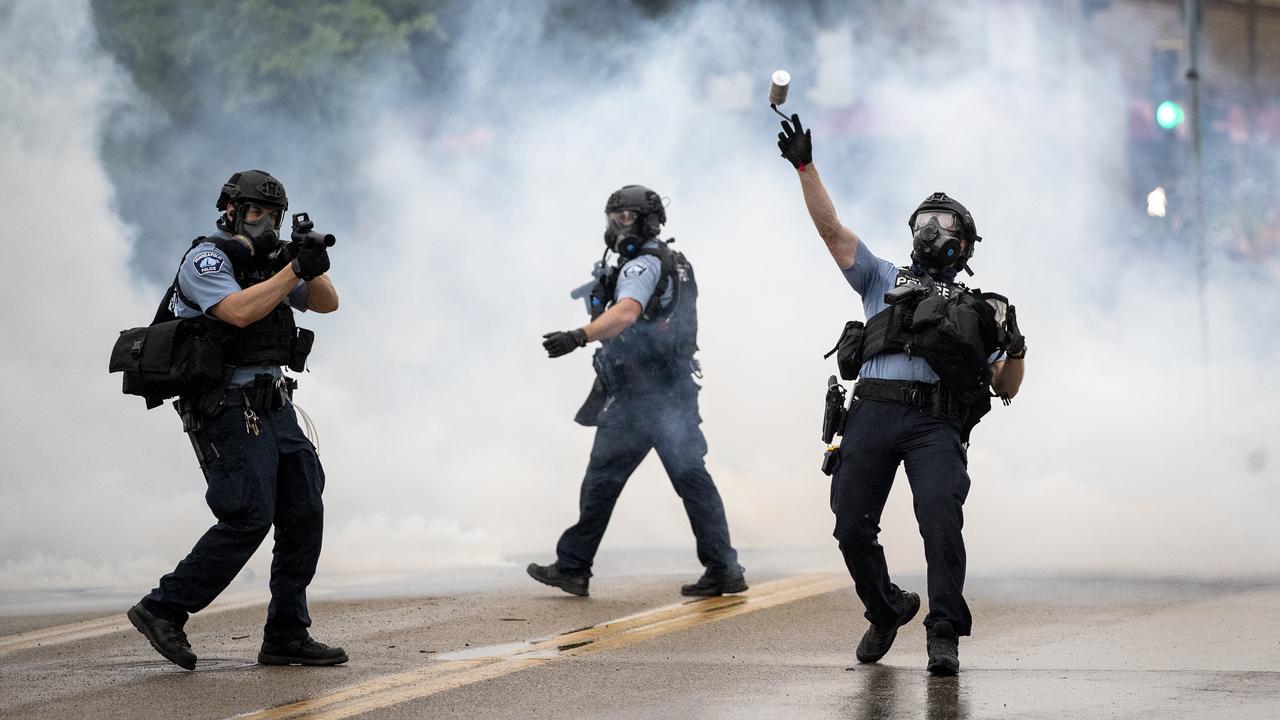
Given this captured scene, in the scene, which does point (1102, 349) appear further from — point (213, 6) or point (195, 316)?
point (195, 316)

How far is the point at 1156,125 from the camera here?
1526 centimetres

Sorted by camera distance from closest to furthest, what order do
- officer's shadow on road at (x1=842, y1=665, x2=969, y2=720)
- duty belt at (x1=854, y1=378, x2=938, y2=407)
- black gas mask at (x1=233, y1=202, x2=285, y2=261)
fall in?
officer's shadow on road at (x1=842, y1=665, x2=969, y2=720) < duty belt at (x1=854, y1=378, x2=938, y2=407) < black gas mask at (x1=233, y1=202, x2=285, y2=261)

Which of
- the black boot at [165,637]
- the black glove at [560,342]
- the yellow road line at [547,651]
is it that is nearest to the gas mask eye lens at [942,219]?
the black glove at [560,342]

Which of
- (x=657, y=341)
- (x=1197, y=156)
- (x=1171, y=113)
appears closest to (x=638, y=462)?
(x=657, y=341)

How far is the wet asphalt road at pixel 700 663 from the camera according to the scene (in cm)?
540

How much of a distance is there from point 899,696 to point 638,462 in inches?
113

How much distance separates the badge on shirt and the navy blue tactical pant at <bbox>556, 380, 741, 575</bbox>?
99.6 inches

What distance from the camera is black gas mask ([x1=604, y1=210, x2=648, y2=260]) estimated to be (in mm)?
7961

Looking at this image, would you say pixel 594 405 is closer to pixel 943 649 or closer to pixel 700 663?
pixel 700 663

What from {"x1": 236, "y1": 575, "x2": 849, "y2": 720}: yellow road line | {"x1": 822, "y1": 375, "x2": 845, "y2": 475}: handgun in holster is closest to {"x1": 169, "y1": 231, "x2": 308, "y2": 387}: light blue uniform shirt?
{"x1": 236, "y1": 575, "x2": 849, "y2": 720}: yellow road line

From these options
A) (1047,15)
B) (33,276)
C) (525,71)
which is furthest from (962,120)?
(33,276)

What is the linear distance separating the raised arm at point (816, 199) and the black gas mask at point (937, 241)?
8.2 inches

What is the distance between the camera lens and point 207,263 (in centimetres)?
602

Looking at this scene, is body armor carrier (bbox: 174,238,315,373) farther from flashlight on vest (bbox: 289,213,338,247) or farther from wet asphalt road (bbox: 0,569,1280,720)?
wet asphalt road (bbox: 0,569,1280,720)
